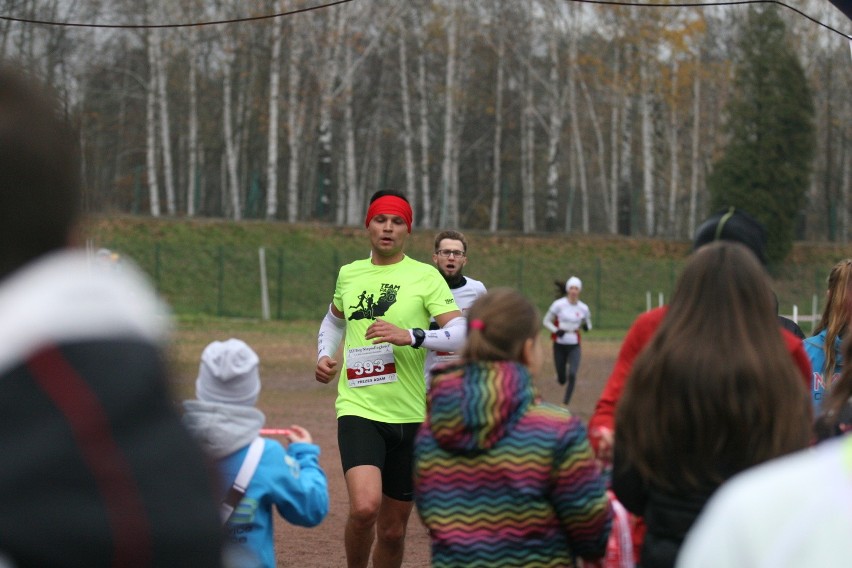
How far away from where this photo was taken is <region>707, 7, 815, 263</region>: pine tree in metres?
46.2

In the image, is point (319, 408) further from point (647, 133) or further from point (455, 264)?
point (647, 133)

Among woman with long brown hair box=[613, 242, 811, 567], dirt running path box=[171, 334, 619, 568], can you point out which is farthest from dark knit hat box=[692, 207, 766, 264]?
dirt running path box=[171, 334, 619, 568]

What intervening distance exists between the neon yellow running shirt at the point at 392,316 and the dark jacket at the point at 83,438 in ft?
16.5

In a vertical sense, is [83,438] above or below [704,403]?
above

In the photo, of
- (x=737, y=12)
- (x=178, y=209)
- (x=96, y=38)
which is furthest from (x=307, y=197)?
(x=737, y=12)

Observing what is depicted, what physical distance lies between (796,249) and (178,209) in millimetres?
28287

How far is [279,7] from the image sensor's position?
42.8 m

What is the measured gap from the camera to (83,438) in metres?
1.16

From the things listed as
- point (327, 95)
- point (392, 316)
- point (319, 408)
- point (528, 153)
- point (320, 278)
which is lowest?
point (319, 408)

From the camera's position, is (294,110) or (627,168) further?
(627,168)

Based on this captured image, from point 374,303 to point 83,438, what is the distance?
5.30 meters

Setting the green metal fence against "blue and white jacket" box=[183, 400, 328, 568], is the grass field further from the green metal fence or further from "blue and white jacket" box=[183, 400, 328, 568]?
"blue and white jacket" box=[183, 400, 328, 568]

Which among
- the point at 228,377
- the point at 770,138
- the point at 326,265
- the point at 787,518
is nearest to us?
the point at 787,518

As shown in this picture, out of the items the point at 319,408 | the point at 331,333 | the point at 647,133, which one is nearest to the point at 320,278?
the point at 647,133
